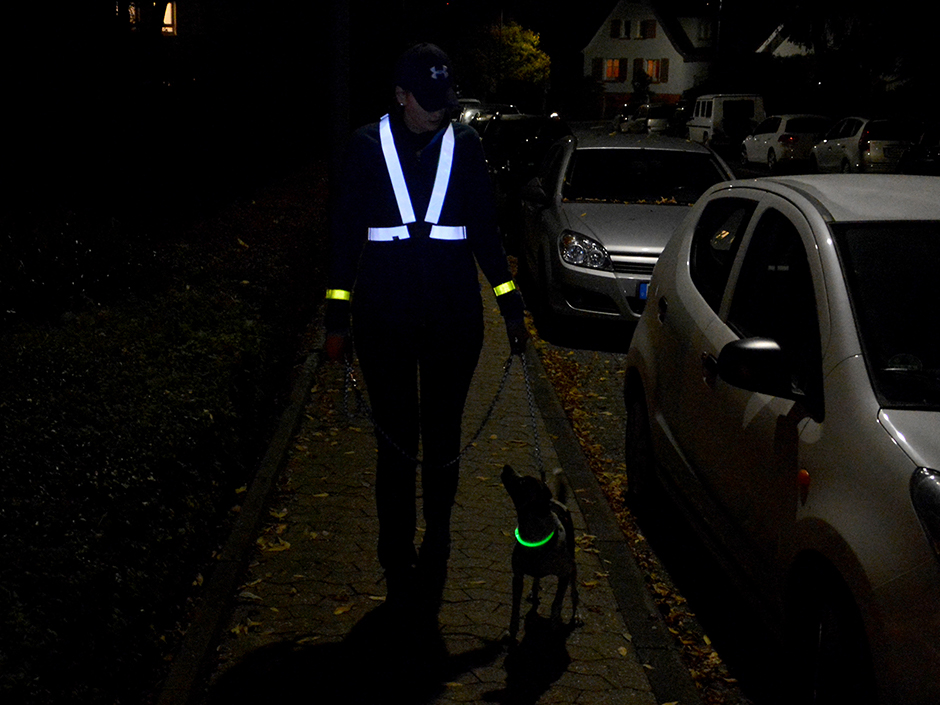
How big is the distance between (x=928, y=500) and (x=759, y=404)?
1082 mm

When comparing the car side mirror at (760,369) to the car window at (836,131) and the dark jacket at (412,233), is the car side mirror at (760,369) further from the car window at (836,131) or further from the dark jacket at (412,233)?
the car window at (836,131)

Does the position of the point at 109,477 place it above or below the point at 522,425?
above

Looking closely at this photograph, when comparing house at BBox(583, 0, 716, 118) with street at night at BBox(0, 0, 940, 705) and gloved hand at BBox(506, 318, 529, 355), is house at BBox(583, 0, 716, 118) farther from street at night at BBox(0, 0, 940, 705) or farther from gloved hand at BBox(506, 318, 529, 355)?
gloved hand at BBox(506, 318, 529, 355)

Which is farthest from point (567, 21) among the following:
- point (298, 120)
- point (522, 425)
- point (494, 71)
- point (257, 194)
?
point (522, 425)

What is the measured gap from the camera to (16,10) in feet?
33.4

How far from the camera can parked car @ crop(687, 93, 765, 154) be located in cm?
4088

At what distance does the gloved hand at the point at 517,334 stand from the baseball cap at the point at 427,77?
89cm

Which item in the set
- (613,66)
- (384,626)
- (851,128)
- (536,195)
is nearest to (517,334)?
(384,626)

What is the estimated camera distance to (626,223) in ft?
32.7

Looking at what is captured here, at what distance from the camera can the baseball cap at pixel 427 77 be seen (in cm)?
411

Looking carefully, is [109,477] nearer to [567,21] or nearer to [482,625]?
[482,625]

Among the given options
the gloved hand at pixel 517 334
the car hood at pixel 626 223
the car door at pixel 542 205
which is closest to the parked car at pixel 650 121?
the car door at pixel 542 205

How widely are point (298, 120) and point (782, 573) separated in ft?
67.2

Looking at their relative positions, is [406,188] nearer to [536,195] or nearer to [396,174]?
[396,174]
